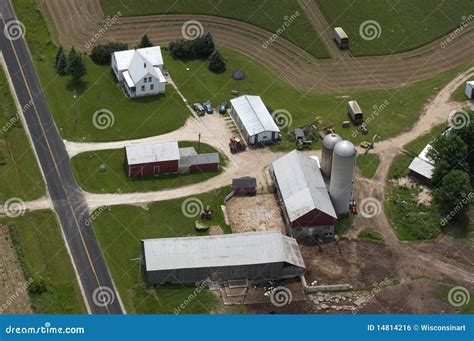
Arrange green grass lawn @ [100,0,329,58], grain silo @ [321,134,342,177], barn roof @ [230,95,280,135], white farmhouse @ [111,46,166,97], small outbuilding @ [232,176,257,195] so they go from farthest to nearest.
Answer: green grass lawn @ [100,0,329,58]
white farmhouse @ [111,46,166,97]
barn roof @ [230,95,280,135]
small outbuilding @ [232,176,257,195]
grain silo @ [321,134,342,177]

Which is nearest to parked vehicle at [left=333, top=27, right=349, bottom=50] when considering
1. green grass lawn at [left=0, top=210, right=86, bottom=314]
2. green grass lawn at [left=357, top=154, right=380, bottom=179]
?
green grass lawn at [left=357, top=154, right=380, bottom=179]

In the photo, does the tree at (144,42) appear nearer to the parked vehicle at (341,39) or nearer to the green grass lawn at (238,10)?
A: the green grass lawn at (238,10)

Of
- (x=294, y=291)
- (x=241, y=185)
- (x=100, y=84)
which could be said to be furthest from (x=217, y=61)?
(x=294, y=291)

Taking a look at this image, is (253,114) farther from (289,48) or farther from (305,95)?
(289,48)

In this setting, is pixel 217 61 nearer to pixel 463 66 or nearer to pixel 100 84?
pixel 100 84

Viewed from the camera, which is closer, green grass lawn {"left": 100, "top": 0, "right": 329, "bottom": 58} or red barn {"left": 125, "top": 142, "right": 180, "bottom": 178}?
red barn {"left": 125, "top": 142, "right": 180, "bottom": 178}

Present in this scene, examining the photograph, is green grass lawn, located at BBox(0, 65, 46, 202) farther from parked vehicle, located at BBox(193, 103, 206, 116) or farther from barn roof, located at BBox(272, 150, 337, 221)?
barn roof, located at BBox(272, 150, 337, 221)
